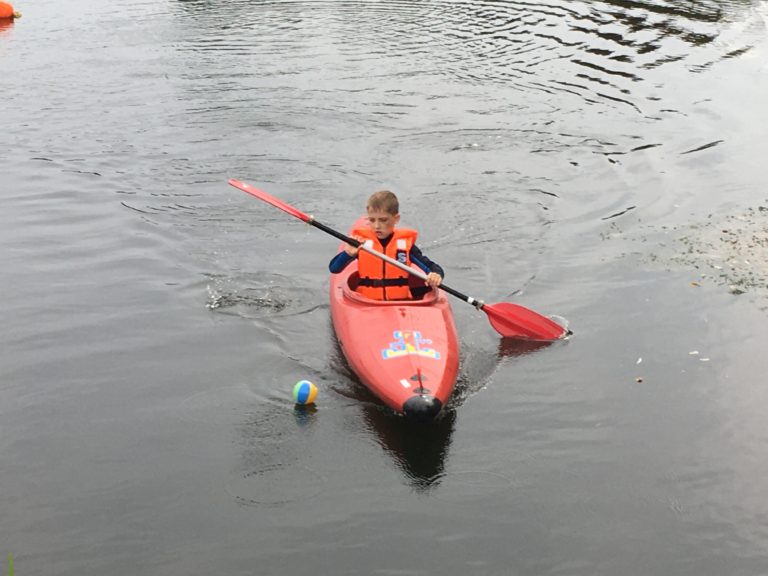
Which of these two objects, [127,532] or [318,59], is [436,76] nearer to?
[318,59]

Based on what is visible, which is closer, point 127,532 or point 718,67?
point 127,532

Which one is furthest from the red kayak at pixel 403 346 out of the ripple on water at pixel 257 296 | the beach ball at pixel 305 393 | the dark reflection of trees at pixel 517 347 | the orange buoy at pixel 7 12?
the orange buoy at pixel 7 12

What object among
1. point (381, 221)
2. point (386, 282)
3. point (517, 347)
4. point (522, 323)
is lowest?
point (517, 347)

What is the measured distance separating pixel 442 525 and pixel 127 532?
194cm

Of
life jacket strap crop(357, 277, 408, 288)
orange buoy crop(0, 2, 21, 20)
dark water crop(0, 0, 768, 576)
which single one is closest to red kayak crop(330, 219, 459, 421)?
life jacket strap crop(357, 277, 408, 288)

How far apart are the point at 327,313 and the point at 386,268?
0.95m

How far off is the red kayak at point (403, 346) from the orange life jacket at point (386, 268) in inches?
5.9

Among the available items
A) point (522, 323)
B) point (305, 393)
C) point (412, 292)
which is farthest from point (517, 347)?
point (305, 393)

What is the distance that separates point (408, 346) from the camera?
7.34 m

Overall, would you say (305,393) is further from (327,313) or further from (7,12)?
(7,12)

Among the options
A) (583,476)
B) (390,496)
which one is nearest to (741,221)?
(583,476)

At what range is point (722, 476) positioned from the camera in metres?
6.41

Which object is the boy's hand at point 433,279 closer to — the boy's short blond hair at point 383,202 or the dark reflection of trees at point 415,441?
the boy's short blond hair at point 383,202

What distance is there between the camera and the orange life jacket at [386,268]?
811 cm
